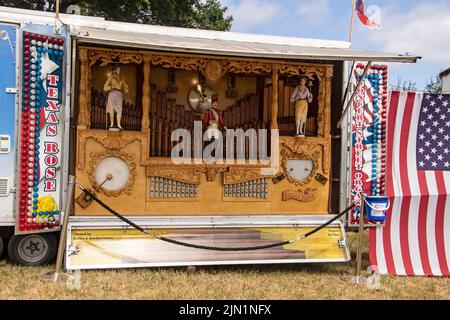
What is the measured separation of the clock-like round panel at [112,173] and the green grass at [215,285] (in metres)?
1.03

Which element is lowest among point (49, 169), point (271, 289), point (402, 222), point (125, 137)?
point (271, 289)

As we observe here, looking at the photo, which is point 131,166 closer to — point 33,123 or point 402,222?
point 33,123

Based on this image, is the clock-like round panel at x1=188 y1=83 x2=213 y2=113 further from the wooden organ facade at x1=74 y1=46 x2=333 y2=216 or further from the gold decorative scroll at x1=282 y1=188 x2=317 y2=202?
the gold decorative scroll at x1=282 y1=188 x2=317 y2=202

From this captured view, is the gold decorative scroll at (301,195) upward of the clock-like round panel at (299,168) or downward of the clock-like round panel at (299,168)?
downward

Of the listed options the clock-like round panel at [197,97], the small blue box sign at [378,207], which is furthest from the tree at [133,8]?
the small blue box sign at [378,207]

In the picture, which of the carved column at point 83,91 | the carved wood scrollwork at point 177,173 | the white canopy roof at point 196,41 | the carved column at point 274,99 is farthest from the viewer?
the carved column at point 274,99

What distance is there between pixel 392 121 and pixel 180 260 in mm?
3169

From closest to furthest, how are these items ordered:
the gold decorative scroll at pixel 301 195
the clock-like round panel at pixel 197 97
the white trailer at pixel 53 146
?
1. the white trailer at pixel 53 146
2. the gold decorative scroll at pixel 301 195
3. the clock-like round panel at pixel 197 97

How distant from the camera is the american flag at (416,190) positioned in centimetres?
543

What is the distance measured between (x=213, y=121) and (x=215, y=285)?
2152 mm

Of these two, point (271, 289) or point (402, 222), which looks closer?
point (271, 289)

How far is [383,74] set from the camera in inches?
236

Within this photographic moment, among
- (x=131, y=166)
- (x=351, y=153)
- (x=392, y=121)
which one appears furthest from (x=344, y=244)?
(x=131, y=166)

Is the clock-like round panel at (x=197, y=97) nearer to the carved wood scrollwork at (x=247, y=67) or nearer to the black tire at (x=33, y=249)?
the carved wood scrollwork at (x=247, y=67)
